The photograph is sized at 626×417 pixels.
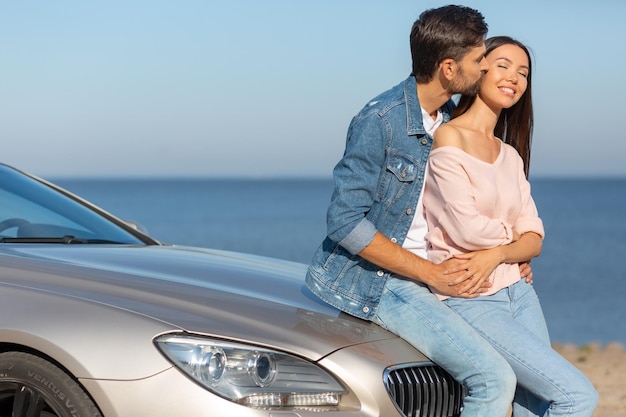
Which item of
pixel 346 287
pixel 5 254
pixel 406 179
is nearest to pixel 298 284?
pixel 346 287

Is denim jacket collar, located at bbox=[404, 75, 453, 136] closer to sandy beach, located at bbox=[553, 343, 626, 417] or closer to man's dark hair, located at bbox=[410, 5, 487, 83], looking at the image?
man's dark hair, located at bbox=[410, 5, 487, 83]

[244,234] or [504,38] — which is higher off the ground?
[504,38]

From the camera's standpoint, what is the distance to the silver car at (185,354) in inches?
124

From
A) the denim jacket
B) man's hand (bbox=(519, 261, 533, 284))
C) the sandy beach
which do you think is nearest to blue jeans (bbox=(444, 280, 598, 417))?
man's hand (bbox=(519, 261, 533, 284))

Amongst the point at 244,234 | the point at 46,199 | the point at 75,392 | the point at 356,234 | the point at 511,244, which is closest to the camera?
the point at 75,392

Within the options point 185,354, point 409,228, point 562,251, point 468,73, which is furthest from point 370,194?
point 562,251

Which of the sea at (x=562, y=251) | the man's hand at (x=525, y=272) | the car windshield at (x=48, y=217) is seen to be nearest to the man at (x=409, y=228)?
the man's hand at (x=525, y=272)

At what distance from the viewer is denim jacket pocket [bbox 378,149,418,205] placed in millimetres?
3623

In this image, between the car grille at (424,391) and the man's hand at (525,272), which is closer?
the car grille at (424,391)

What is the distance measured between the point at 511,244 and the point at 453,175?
0.38 m

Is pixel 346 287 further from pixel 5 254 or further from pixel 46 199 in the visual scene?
pixel 46 199

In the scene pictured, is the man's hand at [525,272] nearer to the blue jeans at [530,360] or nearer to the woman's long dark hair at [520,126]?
the blue jeans at [530,360]

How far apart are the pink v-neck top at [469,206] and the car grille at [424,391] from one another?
0.32 m

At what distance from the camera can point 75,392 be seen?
126 inches
